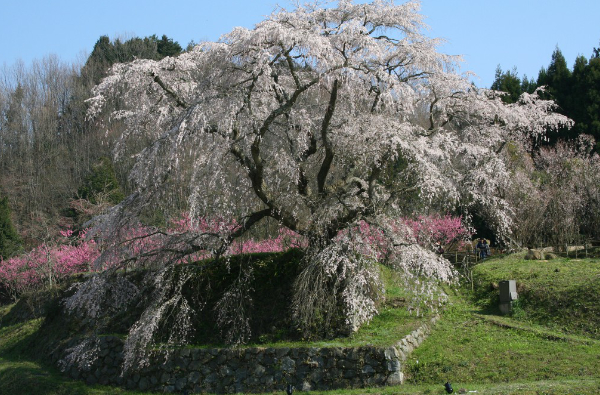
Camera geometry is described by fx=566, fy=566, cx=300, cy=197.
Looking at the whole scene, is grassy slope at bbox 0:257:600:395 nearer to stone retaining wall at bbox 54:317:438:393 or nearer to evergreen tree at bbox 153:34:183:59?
stone retaining wall at bbox 54:317:438:393

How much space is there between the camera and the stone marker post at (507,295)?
451 inches

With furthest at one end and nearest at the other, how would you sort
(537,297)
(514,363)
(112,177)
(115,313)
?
(112,177), (115,313), (537,297), (514,363)

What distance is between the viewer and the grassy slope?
26.8ft

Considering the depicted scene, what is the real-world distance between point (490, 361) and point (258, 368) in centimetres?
400

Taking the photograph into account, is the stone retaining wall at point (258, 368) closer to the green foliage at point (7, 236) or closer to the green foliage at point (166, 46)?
the green foliage at point (7, 236)

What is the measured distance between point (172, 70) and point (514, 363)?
27.7 ft

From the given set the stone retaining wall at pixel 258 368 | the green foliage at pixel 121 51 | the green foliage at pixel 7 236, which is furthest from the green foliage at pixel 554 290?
the green foliage at pixel 121 51

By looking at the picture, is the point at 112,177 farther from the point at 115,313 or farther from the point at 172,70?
the point at 172,70

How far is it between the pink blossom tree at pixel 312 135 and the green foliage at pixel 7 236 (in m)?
16.1

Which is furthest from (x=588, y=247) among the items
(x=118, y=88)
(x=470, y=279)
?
(x=118, y=88)

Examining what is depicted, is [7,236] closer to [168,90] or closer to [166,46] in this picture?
[168,90]

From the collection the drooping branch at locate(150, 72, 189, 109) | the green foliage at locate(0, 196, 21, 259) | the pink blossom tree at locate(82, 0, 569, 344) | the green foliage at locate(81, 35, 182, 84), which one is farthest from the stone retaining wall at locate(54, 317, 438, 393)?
the green foliage at locate(81, 35, 182, 84)

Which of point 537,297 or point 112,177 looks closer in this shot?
point 537,297

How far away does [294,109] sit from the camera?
10781 mm
